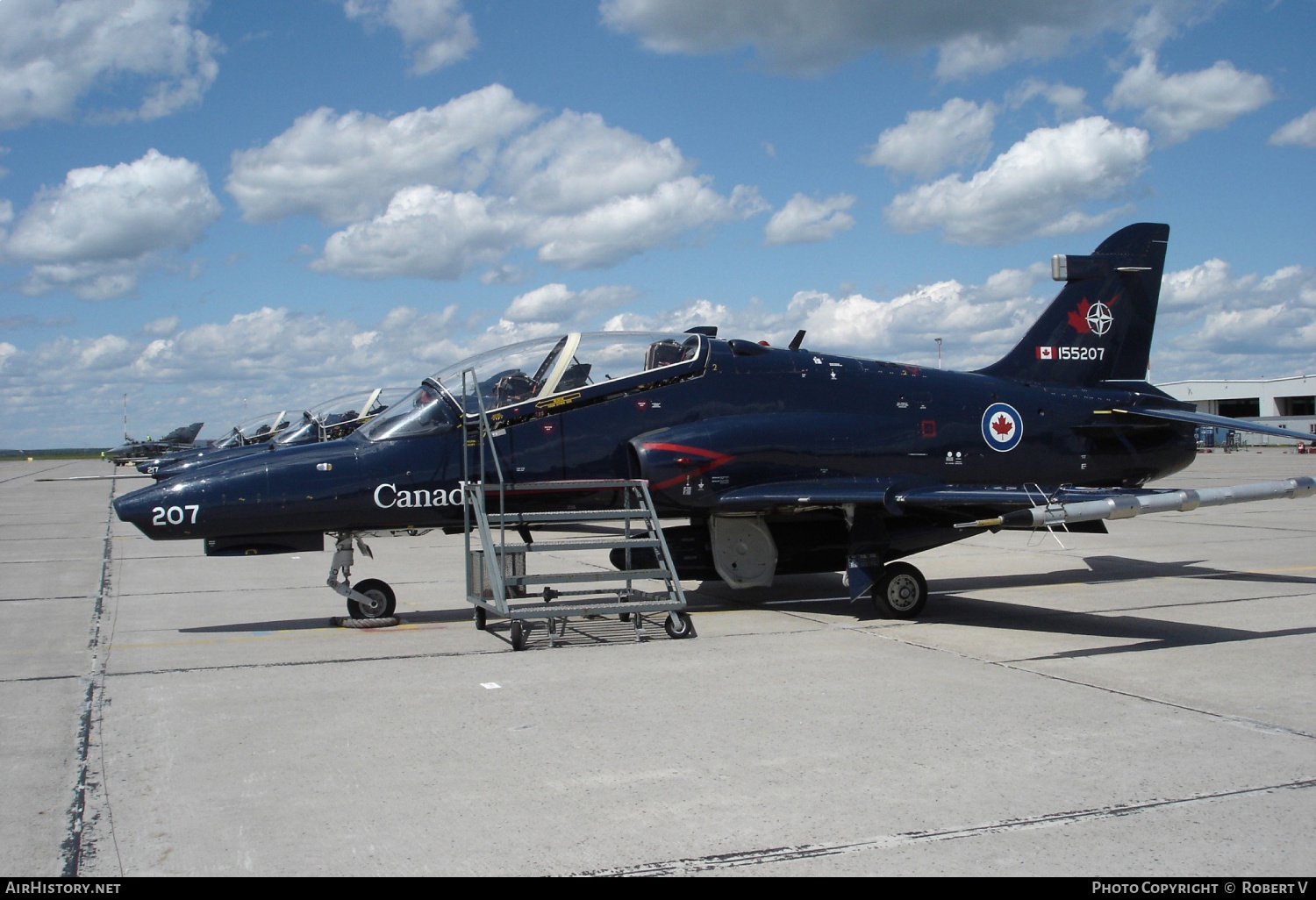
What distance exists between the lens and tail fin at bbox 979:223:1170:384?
497 inches

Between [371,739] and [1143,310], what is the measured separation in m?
11.4

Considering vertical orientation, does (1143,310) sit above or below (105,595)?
above

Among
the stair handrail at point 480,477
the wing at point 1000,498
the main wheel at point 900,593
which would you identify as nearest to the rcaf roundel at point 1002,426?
the wing at point 1000,498

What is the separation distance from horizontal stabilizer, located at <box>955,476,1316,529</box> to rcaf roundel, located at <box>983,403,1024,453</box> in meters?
3.65

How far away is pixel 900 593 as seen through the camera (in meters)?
9.66

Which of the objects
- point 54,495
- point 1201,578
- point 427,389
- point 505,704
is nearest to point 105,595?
point 427,389

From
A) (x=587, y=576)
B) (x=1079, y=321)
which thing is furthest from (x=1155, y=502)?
(x=1079, y=321)

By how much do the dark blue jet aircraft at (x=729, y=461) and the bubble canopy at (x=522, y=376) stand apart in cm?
2

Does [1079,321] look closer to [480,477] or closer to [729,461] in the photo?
[729,461]

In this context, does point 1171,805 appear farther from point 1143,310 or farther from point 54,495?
point 54,495

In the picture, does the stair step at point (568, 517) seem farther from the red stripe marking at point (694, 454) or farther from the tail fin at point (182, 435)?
the tail fin at point (182, 435)

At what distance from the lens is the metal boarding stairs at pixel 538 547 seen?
27.2 ft

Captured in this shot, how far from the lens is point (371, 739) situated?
5535mm

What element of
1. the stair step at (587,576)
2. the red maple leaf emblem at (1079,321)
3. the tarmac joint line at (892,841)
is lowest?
the tarmac joint line at (892,841)
